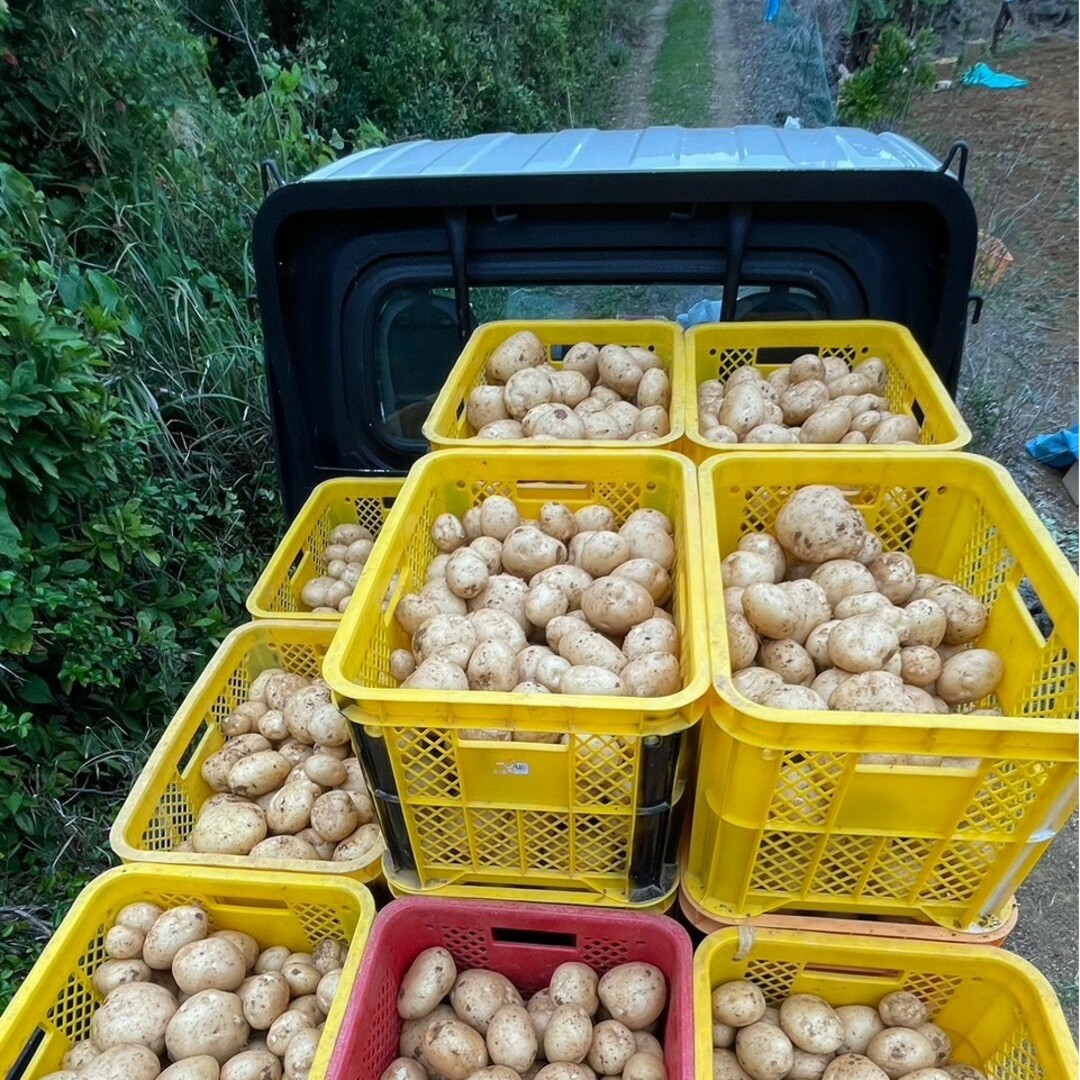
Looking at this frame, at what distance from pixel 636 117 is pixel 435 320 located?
9.50 m

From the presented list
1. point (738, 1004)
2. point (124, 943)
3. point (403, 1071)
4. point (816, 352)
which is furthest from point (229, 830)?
point (816, 352)

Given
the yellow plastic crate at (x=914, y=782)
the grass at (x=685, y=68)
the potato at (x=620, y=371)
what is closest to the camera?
the yellow plastic crate at (x=914, y=782)

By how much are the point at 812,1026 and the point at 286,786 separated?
3.81 feet

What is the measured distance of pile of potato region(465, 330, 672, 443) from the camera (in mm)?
2064

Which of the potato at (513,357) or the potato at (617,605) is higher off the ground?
the potato at (513,357)

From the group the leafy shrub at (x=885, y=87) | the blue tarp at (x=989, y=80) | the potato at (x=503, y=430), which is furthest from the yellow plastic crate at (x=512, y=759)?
the blue tarp at (x=989, y=80)

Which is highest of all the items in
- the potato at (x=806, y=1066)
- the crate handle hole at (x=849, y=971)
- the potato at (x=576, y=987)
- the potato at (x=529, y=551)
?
the potato at (x=529, y=551)

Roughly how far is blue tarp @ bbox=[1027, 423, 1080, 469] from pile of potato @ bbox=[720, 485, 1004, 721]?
326 cm

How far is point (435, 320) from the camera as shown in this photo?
2.52 metres

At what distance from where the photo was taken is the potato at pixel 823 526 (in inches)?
65.1

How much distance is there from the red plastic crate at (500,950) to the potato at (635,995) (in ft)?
0.08

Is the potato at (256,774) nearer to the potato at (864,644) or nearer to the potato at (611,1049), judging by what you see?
the potato at (611,1049)

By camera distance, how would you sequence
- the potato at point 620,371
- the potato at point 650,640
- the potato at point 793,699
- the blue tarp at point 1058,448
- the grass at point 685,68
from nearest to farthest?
the potato at point 793,699
the potato at point 650,640
the potato at point 620,371
the blue tarp at point 1058,448
the grass at point 685,68

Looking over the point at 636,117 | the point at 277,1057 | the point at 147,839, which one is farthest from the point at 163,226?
the point at 636,117
